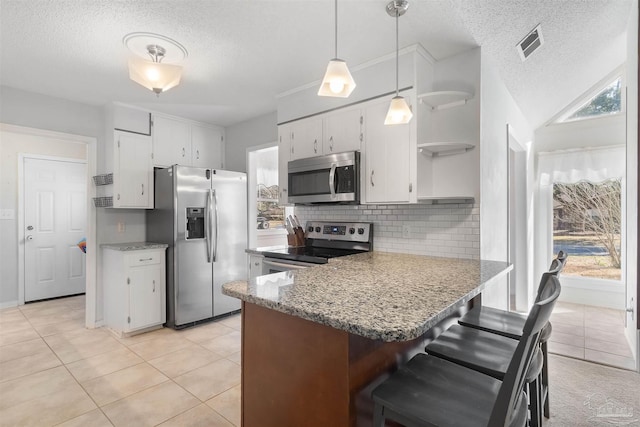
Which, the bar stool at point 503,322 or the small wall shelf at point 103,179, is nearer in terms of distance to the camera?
the bar stool at point 503,322

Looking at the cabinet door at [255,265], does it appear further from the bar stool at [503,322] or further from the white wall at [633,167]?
the white wall at [633,167]

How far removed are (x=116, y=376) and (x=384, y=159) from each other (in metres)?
2.72

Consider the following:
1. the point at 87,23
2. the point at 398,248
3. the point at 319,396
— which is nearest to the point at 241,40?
the point at 87,23

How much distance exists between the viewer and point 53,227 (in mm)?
4875

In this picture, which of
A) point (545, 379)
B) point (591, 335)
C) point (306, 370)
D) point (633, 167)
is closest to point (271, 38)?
point (306, 370)

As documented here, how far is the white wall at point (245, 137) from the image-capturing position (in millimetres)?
4148

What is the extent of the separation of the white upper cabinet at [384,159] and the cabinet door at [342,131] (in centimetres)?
9

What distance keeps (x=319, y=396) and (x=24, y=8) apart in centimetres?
273

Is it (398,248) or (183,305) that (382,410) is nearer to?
(398,248)

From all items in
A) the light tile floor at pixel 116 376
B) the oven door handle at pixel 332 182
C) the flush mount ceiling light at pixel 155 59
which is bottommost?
the light tile floor at pixel 116 376

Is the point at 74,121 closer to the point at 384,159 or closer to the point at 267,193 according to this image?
the point at 267,193

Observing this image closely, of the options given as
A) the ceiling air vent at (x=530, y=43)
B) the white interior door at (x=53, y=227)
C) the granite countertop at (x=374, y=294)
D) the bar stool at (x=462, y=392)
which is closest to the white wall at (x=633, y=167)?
the ceiling air vent at (x=530, y=43)

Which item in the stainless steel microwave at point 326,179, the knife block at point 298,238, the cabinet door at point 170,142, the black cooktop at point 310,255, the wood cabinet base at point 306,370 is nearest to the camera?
the wood cabinet base at point 306,370

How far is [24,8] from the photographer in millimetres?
1989
